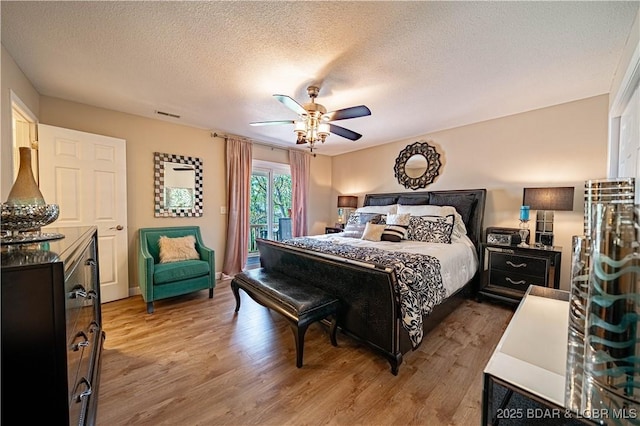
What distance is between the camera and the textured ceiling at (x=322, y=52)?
1.58 metres

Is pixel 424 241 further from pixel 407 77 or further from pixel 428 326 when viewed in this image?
pixel 407 77

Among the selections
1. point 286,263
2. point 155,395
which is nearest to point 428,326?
point 286,263

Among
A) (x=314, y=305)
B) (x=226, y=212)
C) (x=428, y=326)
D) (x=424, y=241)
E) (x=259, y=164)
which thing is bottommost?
(x=428, y=326)

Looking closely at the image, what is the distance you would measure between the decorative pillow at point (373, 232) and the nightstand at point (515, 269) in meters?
1.31

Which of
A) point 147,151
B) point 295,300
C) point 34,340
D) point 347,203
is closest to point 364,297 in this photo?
point 295,300

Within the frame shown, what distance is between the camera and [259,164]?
4.76 m

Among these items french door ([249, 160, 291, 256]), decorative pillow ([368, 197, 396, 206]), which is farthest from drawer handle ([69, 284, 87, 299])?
decorative pillow ([368, 197, 396, 206])

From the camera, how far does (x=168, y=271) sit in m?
3.00

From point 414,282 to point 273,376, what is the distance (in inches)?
50.8

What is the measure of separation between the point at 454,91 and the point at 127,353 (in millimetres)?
3959

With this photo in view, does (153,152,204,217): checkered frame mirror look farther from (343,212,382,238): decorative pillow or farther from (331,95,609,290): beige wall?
(331,95,609,290): beige wall

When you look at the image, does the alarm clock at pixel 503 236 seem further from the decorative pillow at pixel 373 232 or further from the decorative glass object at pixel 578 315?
the decorative glass object at pixel 578 315

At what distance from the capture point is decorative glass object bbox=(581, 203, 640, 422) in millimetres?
681

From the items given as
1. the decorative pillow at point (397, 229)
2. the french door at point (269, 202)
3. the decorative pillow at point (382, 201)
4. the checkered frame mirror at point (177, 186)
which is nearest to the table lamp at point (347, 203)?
the decorative pillow at point (382, 201)
